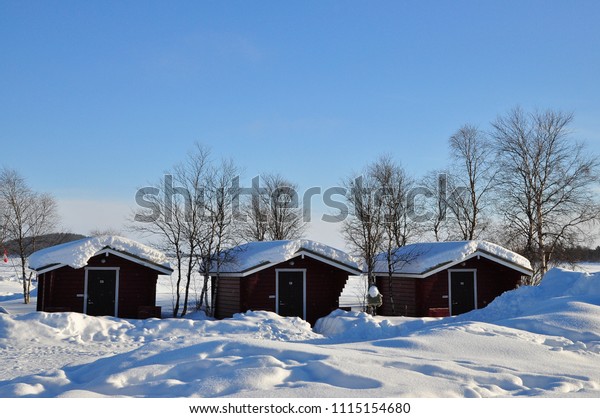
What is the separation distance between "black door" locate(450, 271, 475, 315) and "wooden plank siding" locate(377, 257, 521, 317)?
252 mm

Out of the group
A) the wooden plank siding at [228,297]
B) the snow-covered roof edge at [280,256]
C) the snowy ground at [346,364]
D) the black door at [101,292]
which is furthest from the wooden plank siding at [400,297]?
the black door at [101,292]

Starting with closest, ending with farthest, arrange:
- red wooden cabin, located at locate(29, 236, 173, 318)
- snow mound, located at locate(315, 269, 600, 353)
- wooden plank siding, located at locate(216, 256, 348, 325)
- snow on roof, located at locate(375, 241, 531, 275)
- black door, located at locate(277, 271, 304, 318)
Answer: snow mound, located at locate(315, 269, 600, 353)
red wooden cabin, located at locate(29, 236, 173, 318)
wooden plank siding, located at locate(216, 256, 348, 325)
black door, located at locate(277, 271, 304, 318)
snow on roof, located at locate(375, 241, 531, 275)

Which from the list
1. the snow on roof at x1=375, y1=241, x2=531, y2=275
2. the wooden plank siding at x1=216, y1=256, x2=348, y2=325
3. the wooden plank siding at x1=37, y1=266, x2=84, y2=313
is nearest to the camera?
the wooden plank siding at x1=37, y1=266, x2=84, y2=313

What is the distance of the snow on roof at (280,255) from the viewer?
2045cm

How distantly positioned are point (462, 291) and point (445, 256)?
7.16 ft

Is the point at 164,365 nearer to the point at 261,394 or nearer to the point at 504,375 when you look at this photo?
the point at 261,394

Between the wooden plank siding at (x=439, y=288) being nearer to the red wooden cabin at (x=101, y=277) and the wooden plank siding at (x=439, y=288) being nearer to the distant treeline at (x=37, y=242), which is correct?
the red wooden cabin at (x=101, y=277)

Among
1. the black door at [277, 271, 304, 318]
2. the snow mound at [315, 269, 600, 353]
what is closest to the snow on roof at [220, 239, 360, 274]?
the black door at [277, 271, 304, 318]

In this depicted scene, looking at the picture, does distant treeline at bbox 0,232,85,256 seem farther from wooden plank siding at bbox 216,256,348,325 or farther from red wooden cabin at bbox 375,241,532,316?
red wooden cabin at bbox 375,241,532,316

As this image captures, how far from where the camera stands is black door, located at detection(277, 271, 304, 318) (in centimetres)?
2125

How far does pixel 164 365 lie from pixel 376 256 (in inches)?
743

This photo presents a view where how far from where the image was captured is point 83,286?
20.3m
